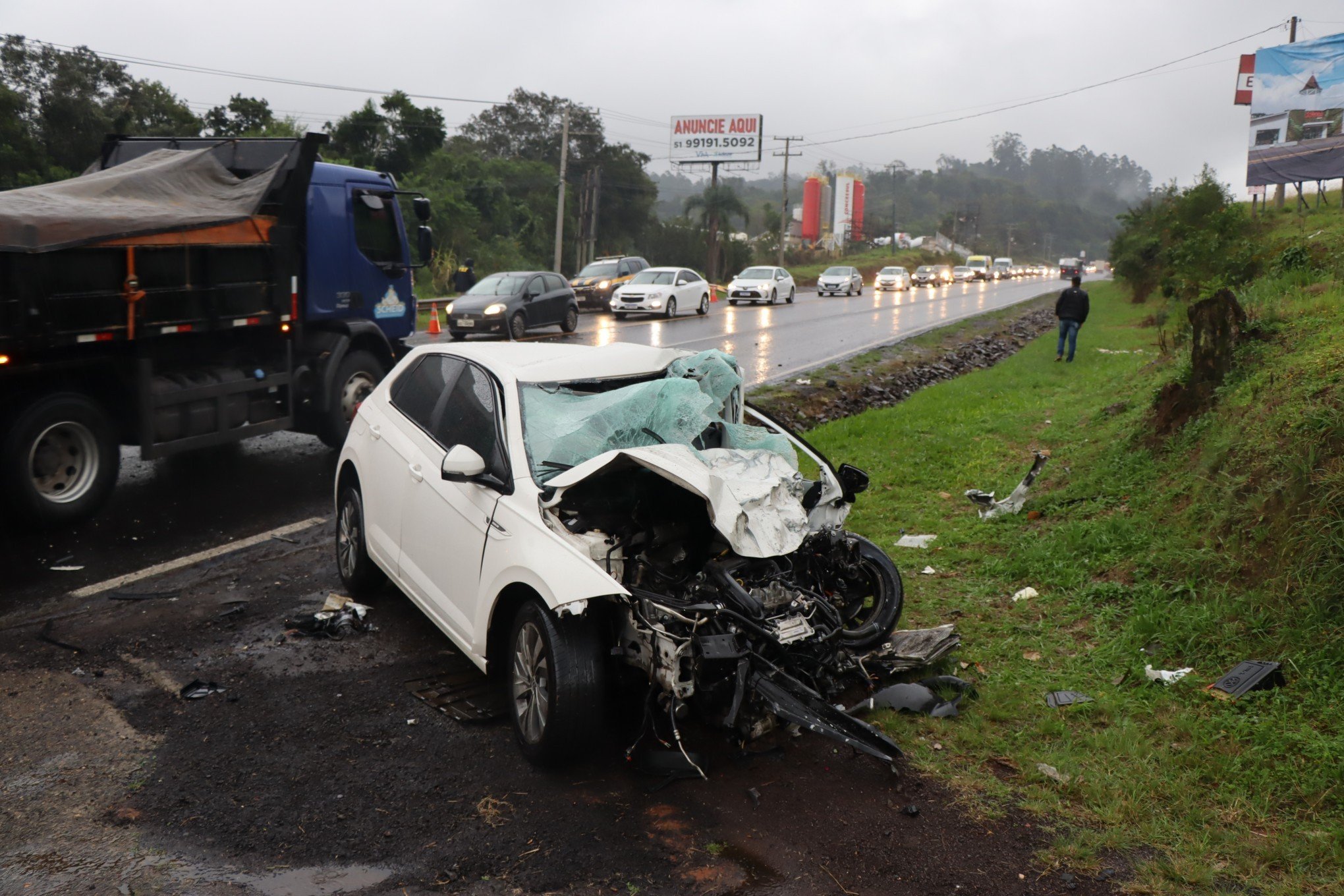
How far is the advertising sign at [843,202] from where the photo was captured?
347ft

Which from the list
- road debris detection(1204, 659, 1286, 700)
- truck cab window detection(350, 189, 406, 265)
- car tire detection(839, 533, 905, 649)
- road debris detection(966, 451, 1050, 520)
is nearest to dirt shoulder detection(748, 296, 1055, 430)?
road debris detection(966, 451, 1050, 520)

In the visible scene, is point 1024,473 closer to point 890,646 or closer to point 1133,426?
point 1133,426

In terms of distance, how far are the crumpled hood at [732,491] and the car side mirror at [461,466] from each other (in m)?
0.38

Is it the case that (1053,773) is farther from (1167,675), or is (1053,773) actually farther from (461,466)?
(461,466)

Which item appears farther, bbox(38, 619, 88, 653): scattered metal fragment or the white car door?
bbox(38, 619, 88, 653): scattered metal fragment

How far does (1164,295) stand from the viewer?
2797 cm

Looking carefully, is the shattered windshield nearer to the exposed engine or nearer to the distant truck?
the exposed engine

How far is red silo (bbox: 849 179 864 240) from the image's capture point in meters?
105

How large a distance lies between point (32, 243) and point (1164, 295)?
2807 centimetres

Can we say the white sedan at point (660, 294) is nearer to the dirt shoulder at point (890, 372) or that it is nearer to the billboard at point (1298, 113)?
the dirt shoulder at point (890, 372)

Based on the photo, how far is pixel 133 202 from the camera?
26.6 ft

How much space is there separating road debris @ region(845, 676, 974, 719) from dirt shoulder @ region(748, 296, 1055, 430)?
6.04 meters

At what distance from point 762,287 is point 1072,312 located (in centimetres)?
1874

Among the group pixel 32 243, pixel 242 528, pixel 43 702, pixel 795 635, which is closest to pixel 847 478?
pixel 795 635
